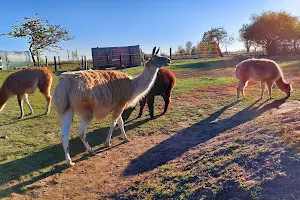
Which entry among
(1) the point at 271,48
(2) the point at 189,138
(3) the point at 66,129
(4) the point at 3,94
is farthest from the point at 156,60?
(1) the point at 271,48

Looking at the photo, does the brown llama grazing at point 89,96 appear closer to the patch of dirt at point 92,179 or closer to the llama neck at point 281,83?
the patch of dirt at point 92,179

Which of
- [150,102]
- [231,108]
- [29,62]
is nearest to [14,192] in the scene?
[150,102]

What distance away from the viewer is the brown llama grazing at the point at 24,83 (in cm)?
833

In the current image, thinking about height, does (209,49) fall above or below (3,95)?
above

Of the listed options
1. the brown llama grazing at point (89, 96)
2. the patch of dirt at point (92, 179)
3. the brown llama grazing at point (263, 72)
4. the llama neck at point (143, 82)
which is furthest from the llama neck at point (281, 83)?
the patch of dirt at point (92, 179)

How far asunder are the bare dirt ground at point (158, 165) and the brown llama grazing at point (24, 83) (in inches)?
156

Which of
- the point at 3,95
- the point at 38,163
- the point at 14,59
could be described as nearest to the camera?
the point at 38,163

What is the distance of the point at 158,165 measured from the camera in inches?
181

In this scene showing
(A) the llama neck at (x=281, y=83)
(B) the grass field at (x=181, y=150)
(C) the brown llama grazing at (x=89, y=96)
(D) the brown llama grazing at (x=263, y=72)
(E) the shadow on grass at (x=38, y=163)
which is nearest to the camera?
(B) the grass field at (x=181, y=150)

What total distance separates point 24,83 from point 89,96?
4.44 metres

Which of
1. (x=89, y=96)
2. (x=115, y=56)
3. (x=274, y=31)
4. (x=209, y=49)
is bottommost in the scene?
(x=89, y=96)

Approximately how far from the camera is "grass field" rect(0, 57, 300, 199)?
3350 millimetres

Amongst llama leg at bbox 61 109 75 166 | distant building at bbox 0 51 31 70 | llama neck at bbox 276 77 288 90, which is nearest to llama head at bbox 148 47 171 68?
llama leg at bbox 61 109 75 166

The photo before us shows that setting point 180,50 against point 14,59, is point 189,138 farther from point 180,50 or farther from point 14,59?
point 180,50
